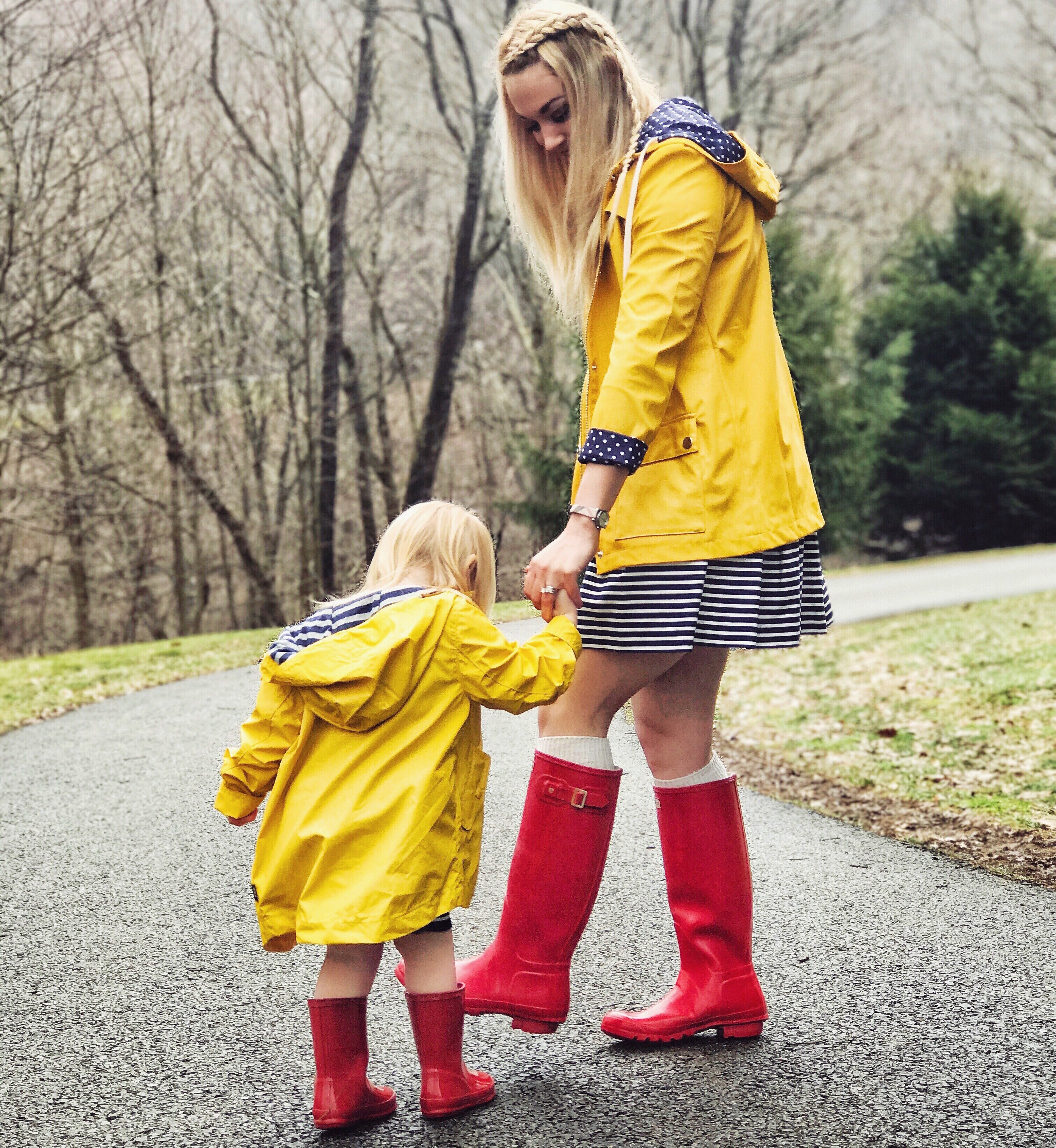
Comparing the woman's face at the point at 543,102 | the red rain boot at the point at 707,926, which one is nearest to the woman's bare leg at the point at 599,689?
the red rain boot at the point at 707,926

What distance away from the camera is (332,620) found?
2162 millimetres

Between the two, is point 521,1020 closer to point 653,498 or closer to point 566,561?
point 566,561

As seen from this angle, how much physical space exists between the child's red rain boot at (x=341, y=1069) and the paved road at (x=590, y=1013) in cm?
5

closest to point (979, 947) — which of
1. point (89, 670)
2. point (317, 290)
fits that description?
point (89, 670)

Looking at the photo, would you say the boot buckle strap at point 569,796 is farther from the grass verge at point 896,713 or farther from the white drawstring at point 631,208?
the white drawstring at point 631,208

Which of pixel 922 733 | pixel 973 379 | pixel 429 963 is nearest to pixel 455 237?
pixel 973 379

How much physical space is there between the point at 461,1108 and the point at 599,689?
75cm

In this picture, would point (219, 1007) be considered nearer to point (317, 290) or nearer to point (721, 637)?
point (721, 637)

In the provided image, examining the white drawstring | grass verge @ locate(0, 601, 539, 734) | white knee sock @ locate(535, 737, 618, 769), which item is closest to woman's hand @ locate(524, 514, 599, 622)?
white knee sock @ locate(535, 737, 618, 769)

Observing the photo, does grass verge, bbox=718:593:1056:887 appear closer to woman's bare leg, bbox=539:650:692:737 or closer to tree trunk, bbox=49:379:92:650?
woman's bare leg, bbox=539:650:692:737

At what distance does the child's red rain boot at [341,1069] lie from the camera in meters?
2.03

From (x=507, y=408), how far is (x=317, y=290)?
6.85 metres

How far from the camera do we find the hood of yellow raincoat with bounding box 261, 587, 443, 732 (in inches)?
79.5

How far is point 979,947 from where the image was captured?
9.45 ft
